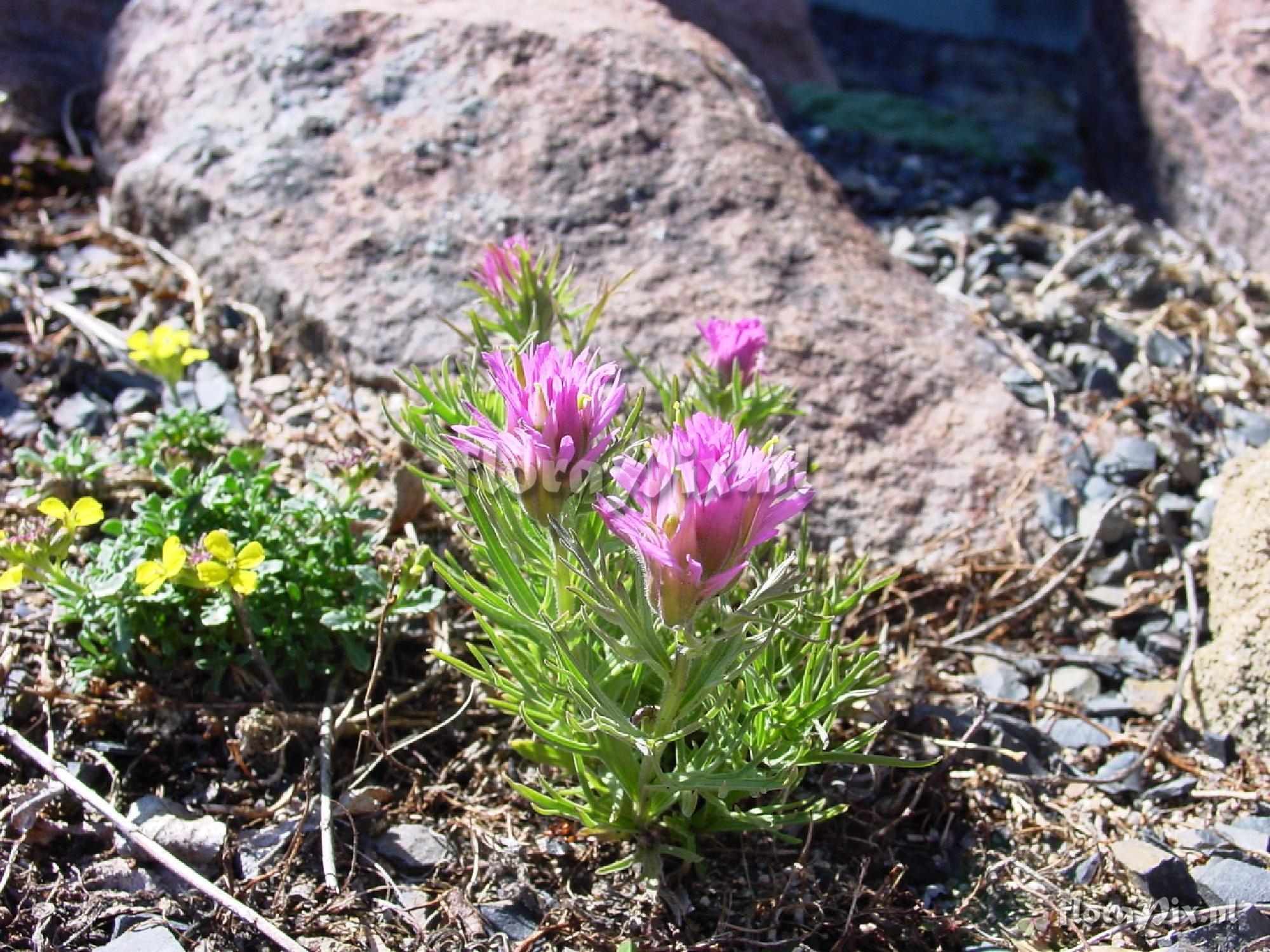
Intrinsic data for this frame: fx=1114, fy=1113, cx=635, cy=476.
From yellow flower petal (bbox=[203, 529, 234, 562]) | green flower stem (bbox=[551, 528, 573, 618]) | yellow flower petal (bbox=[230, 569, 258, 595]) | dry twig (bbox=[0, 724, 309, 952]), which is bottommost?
dry twig (bbox=[0, 724, 309, 952])

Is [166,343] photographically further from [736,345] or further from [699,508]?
Answer: [699,508]

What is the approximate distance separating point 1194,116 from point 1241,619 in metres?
2.79

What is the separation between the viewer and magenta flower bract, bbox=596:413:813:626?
1.51 metres

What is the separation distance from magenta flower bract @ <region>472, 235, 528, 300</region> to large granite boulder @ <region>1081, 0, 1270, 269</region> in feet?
10.2

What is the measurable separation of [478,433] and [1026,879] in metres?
1.43

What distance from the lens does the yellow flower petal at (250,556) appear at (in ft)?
7.27

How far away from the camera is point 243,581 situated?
2.20 m

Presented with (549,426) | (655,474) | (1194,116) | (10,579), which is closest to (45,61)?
(10,579)

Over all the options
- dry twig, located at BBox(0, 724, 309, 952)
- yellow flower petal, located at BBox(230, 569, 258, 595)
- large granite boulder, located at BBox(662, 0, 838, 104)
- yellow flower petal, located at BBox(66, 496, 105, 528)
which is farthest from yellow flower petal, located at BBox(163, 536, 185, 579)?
large granite boulder, located at BBox(662, 0, 838, 104)

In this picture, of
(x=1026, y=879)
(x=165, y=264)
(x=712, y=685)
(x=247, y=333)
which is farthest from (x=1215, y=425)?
(x=165, y=264)

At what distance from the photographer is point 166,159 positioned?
3.73 meters

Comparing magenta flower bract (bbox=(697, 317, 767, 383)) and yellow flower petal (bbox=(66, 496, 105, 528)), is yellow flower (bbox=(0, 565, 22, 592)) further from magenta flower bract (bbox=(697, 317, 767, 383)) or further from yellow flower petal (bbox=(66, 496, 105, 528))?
magenta flower bract (bbox=(697, 317, 767, 383))

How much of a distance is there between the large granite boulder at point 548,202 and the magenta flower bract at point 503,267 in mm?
873

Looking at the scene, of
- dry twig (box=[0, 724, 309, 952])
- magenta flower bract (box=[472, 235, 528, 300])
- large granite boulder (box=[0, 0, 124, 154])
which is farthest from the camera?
large granite boulder (box=[0, 0, 124, 154])
